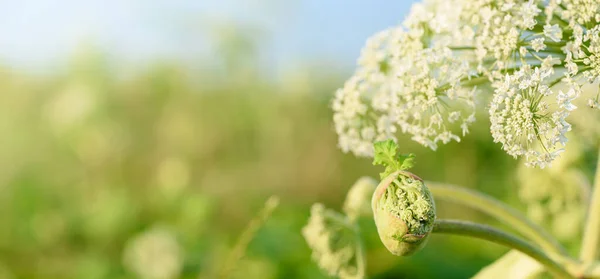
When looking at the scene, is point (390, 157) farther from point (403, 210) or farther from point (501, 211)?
point (501, 211)

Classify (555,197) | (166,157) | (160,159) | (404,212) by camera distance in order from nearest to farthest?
(404,212)
(555,197)
(166,157)
(160,159)

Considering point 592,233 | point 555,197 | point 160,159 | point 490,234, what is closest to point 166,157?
point 160,159

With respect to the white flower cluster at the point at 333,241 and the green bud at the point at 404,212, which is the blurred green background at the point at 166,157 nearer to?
the white flower cluster at the point at 333,241


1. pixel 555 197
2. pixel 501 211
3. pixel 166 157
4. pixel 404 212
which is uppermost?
pixel 166 157

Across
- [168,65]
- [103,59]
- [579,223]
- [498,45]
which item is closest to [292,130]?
[168,65]

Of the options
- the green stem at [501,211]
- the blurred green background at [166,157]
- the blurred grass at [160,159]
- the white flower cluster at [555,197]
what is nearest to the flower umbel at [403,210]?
the green stem at [501,211]

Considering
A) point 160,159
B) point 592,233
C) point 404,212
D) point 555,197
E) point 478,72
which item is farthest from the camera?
point 160,159

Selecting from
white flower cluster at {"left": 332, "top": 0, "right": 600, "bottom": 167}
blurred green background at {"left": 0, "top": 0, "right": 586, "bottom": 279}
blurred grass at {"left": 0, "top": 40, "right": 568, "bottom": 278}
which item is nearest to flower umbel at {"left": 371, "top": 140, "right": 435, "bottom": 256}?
white flower cluster at {"left": 332, "top": 0, "right": 600, "bottom": 167}
